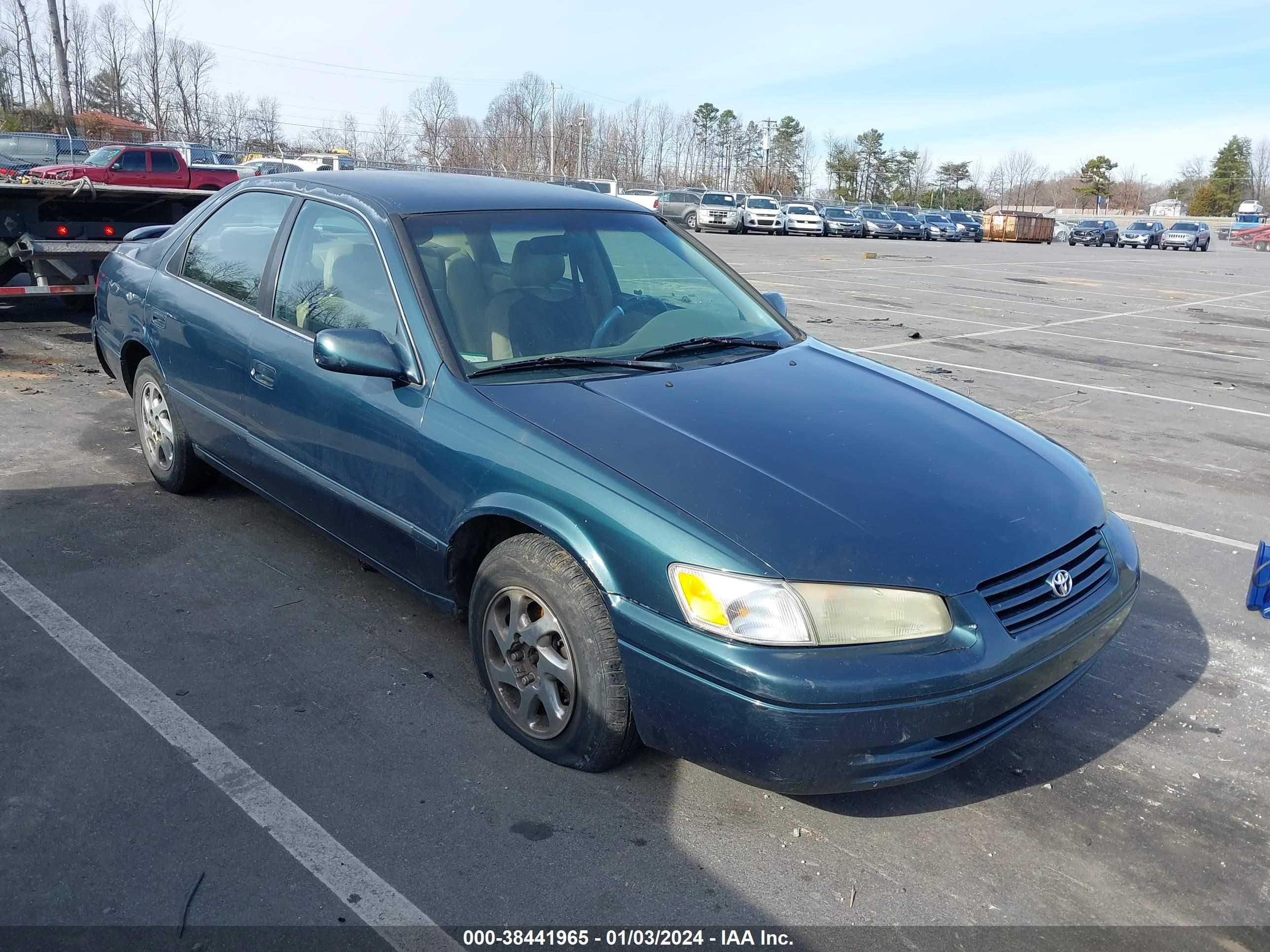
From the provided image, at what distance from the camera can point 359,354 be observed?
324 centimetres

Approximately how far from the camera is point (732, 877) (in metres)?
2.60

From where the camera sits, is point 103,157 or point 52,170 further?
point 103,157

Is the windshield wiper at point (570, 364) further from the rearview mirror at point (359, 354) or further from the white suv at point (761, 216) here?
the white suv at point (761, 216)

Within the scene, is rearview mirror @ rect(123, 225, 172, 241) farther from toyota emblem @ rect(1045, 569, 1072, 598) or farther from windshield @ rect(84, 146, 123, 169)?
windshield @ rect(84, 146, 123, 169)

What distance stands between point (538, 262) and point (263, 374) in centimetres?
117

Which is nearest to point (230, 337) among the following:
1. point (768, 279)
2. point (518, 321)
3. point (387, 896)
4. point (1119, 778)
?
point (518, 321)

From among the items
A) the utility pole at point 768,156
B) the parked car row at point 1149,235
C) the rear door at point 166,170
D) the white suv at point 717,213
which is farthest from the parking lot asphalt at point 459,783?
the utility pole at point 768,156

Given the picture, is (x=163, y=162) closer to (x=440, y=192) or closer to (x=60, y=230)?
(x=60, y=230)

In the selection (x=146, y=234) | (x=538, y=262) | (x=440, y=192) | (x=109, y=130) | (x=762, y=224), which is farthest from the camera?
(x=109, y=130)

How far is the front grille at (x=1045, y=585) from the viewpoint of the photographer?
2672 mm

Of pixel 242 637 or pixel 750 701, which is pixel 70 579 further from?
pixel 750 701

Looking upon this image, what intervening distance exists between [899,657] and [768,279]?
1776cm

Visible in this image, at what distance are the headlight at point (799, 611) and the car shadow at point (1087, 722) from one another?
0.64 m

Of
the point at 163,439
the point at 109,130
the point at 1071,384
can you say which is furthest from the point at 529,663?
the point at 109,130
